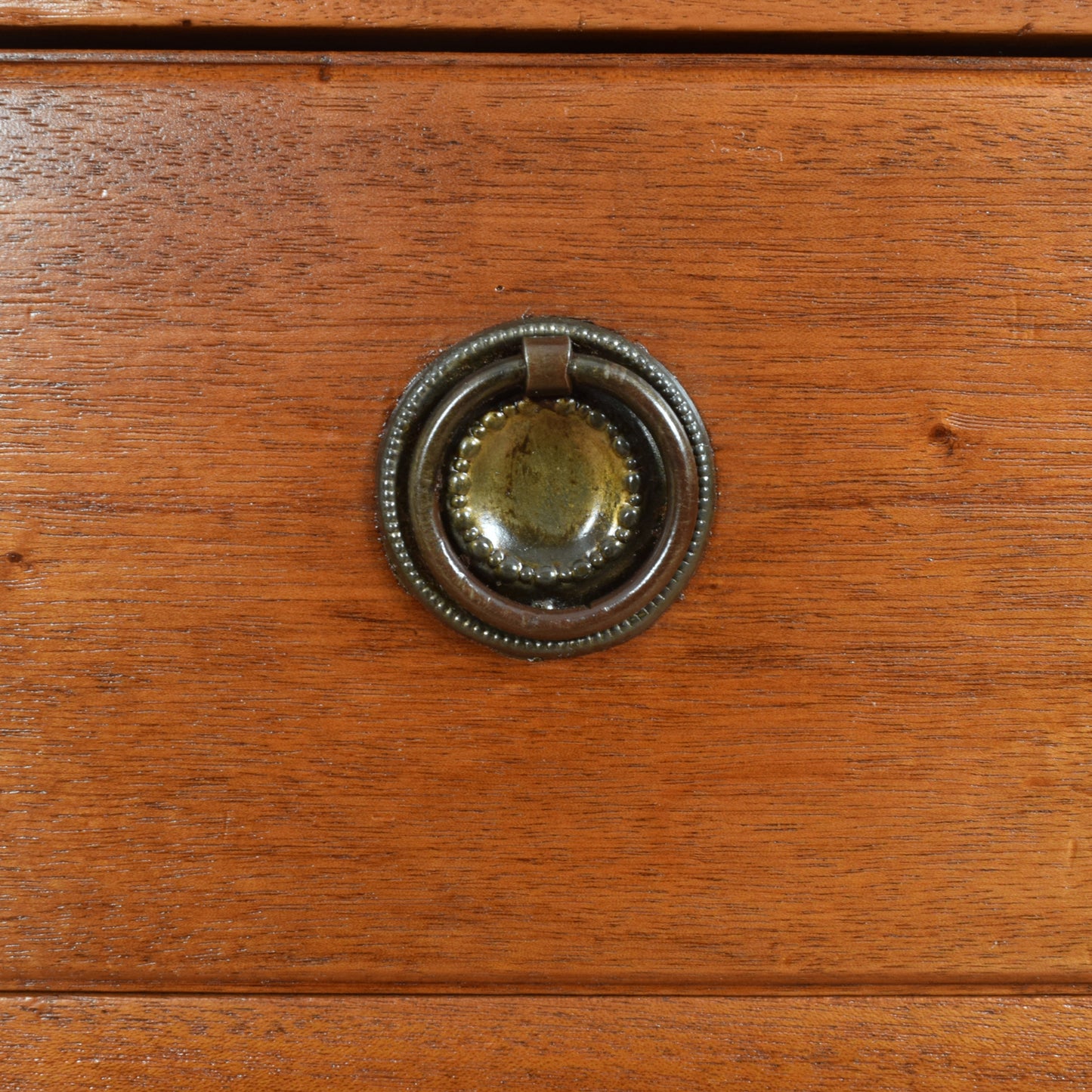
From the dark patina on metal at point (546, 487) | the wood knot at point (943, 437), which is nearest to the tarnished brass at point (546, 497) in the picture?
the dark patina on metal at point (546, 487)

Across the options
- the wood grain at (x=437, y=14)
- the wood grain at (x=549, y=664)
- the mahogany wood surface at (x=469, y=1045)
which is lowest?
the mahogany wood surface at (x=469, y=1045)

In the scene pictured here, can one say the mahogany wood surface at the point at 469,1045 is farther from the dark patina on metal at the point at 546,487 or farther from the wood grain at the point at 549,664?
the dark patina on metal at the point at 546,487

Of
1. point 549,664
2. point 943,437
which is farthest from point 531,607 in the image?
point 943,437

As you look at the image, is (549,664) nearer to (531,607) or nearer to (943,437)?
(531,607)

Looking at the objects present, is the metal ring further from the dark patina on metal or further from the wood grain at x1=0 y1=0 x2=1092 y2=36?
the wood grain at x1=0 y1=0 x2=1092 y2=36

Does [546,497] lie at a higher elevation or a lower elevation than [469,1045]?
higher

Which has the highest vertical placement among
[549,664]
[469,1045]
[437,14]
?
[437,14]

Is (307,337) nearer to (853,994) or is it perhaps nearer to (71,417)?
(71,417)
